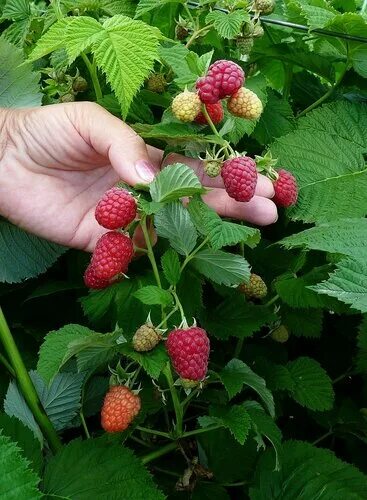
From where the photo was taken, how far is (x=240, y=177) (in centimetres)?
78

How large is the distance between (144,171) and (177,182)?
4.8 inches

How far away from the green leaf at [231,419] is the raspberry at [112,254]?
0.25m

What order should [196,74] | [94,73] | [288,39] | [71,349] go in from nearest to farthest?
[71,349] < [196,74] < [94,73] < [288,39]

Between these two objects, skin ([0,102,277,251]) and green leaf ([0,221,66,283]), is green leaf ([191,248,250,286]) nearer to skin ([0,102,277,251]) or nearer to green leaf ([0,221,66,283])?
skin ([0,102,277,251])

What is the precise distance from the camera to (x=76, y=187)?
1.16 metres

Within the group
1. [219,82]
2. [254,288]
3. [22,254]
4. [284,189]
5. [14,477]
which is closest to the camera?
[14,477]

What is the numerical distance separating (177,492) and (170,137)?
564 mm

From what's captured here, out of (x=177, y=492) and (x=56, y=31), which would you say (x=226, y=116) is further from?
(x=177, y=492)

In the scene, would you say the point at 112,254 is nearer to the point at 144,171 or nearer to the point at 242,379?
the point at 144,171

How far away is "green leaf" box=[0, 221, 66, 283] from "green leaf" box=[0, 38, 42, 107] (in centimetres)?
24

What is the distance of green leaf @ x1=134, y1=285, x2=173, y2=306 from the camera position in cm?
80

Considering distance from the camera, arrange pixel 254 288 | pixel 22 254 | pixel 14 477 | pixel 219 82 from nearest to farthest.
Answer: pixel 14 477 → pixel 219 82 → pixel 254 288 → pixel 22 254

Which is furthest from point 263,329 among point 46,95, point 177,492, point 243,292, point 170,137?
point 46,95

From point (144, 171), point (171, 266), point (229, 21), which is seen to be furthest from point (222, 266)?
point (229, 21)
